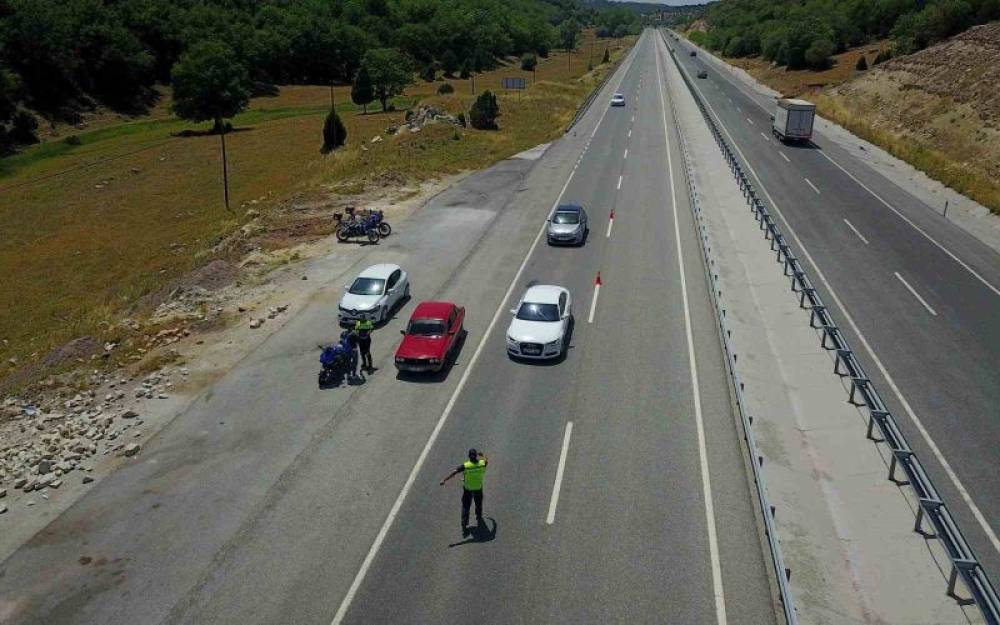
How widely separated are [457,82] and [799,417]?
112656mm

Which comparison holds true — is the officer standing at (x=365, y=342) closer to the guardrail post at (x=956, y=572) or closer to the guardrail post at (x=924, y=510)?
the guardrail post at (x=924, y=510)

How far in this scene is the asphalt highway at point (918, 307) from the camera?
16.2 metres

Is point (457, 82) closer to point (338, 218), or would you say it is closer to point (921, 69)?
point (921, 69)

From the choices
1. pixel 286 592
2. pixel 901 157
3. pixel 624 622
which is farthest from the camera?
pixel 901 157

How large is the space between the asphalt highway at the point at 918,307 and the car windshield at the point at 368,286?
51.5ft

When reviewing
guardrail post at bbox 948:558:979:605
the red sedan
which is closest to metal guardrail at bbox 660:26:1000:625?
guardrail post at bbox 948:558:979:605

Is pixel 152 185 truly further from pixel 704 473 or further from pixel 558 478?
pixel 704 473

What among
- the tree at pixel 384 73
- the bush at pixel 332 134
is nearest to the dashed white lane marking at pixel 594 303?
the bush at pixel 332 134

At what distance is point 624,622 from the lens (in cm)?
1176

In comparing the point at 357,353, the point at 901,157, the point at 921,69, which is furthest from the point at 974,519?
the point at 921,69

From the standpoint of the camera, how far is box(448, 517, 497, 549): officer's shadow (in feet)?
45.2

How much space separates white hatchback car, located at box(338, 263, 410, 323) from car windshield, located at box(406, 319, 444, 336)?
2.94 metres

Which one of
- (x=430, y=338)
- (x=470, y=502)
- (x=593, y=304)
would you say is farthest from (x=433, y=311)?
(x=470, y=502)

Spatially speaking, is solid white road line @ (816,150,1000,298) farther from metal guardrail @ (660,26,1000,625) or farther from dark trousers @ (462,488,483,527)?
dark trousers @ (462,488,483,527)
